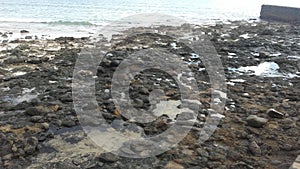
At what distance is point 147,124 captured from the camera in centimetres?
760

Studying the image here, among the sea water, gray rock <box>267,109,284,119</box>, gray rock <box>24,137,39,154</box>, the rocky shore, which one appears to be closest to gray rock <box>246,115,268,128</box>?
the rocky shore

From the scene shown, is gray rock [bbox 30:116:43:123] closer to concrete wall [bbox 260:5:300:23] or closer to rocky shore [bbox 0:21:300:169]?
rocky shore [bbox 0:21:300:169]

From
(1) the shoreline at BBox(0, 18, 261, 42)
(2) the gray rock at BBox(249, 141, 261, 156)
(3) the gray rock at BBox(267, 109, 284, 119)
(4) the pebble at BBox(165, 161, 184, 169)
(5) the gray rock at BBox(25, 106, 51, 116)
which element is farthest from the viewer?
(1) the shoreline at BBox(0, 18, 261, 42)

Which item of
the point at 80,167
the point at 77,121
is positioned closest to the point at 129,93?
the point at 77,121

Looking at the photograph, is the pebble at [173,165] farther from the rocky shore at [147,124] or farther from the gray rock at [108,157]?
the gray rock at [108,157]

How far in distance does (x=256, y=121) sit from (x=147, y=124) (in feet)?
8.38

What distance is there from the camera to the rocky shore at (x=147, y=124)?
19.7 feet

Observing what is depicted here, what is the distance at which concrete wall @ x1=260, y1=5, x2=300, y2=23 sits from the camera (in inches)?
1444

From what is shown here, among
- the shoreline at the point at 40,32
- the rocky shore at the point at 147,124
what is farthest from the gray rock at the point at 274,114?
the shoreline at the point at 40,32

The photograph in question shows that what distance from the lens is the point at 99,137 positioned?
6.94 metres

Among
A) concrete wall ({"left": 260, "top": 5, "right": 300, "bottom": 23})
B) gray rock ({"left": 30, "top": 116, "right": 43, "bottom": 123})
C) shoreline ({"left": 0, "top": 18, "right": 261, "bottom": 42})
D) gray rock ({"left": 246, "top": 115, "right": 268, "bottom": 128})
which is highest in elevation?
concrete wall ({"left": 260, "top": 5, "right": 300, "bottom": 23})

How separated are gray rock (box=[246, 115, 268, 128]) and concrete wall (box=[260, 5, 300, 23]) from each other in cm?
3194

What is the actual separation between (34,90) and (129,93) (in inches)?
112

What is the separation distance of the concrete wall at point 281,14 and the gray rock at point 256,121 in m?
31.9
